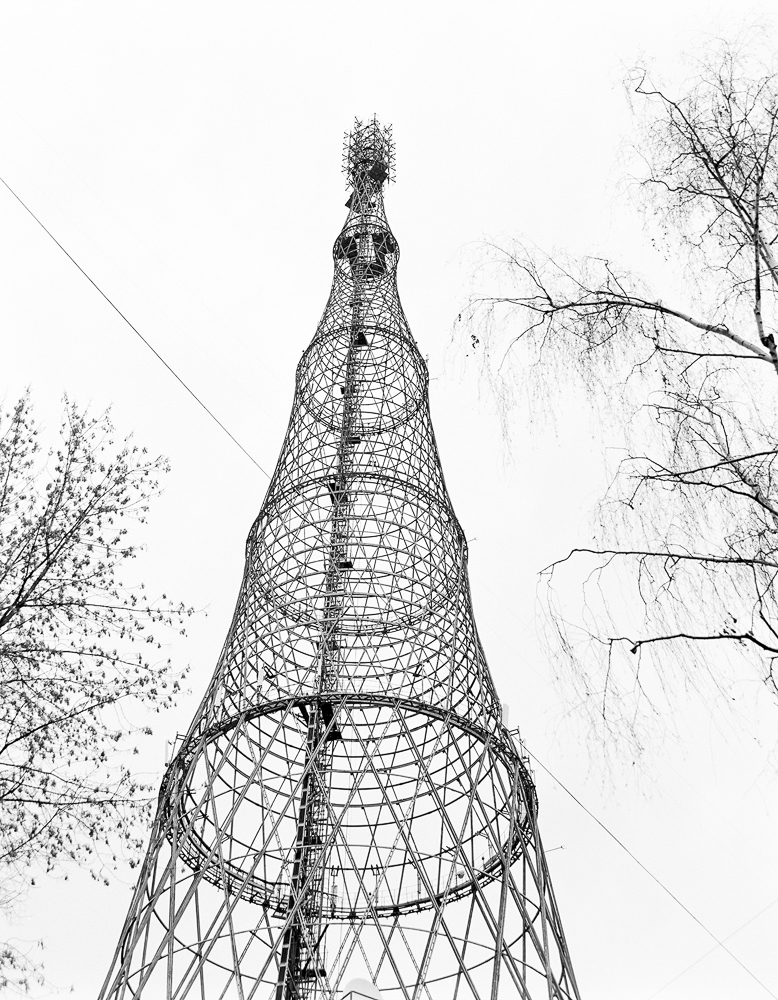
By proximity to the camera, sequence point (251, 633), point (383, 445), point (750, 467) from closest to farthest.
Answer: point (750, 467), point (251, 633), point (383, 445)

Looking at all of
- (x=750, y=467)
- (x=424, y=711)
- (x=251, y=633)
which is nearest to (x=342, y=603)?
(x=251, y=633)

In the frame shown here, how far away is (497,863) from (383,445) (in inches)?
338

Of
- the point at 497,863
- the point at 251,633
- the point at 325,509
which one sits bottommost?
the point at 497,863

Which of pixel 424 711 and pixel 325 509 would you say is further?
pixel 325 509

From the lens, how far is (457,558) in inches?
682

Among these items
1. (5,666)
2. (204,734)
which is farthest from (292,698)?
(5,666)

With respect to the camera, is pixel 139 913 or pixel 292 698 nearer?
pixel 139 913

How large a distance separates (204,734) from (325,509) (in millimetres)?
5231

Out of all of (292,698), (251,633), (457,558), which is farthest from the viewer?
(457,558)

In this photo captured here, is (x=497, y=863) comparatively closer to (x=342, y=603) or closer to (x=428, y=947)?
(x=428, y=947)

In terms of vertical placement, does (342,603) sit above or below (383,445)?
below

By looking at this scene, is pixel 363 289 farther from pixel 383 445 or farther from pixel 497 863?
pixel 497 863

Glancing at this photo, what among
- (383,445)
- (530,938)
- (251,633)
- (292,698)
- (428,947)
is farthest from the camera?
(383,445)

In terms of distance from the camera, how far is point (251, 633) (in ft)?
51.2
